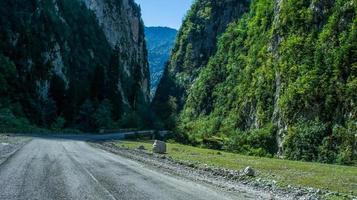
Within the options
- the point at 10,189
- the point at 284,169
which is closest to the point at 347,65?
the point at 284,169

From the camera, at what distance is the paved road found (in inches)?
630

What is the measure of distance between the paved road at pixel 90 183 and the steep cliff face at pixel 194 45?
14602 centimetres

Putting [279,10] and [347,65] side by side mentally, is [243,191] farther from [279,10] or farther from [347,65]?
[279,10]

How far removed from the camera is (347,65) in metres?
57.5

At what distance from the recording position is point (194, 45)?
606 ft

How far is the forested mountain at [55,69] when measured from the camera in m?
93.1

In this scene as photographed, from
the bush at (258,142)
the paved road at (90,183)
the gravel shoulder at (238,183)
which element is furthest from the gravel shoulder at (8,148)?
the bush at (258,142)

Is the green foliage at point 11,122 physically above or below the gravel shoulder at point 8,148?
above

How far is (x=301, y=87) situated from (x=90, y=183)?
165ft

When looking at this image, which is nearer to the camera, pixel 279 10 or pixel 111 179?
pixel 111 179

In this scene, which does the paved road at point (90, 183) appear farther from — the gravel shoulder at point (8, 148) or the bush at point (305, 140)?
the bush at point (305, 140)

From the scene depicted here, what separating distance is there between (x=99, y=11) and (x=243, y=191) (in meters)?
163

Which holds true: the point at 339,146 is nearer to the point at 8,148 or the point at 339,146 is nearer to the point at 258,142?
the point at 258,142

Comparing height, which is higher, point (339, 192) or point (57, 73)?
point (57, 73)
